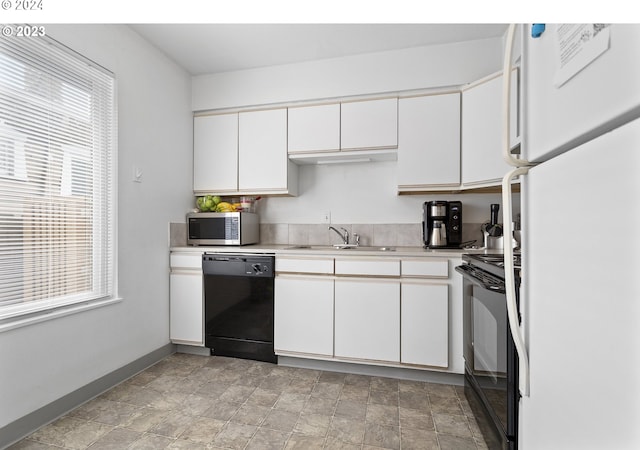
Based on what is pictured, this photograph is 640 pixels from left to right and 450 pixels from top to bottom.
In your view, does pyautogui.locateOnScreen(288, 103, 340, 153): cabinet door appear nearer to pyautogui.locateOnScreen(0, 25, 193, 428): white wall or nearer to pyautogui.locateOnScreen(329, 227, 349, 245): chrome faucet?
pyautogui.locateOnScreen(329, 227, 349, 245): chrome faucet

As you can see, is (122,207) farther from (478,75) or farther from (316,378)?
(478,75)

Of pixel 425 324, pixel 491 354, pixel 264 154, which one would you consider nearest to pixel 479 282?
pixel 491 354

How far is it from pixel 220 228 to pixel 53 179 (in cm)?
122

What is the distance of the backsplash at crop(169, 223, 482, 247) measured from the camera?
2.77 meters

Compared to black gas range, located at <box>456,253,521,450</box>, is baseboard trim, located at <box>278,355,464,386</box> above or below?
below

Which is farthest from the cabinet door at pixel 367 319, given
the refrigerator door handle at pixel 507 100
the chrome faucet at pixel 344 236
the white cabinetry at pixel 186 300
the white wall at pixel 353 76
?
the refrigerator door handle at pixel 507 100

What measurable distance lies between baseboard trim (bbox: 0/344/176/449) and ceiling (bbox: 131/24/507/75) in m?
2.39

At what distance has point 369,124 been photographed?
263 cm

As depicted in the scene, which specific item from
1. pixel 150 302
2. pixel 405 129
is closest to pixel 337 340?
pixel 150 302

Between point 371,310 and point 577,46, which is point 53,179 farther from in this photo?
point 577,46

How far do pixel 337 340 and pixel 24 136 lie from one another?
222 centimetres

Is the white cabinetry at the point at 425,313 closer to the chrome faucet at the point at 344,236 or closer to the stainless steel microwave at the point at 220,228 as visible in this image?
the chrome faucet at the point at 344,236

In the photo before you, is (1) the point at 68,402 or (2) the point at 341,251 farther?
(2) the point at 341,251

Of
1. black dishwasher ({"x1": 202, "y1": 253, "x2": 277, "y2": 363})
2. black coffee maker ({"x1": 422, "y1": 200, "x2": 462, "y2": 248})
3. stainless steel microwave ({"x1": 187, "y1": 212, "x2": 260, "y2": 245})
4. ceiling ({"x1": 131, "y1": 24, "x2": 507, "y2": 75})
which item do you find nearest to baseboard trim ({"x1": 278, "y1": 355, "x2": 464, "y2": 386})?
black dishwasher ({"x1": 202, "y1": 253, "x2": 277, "y2": 363})
